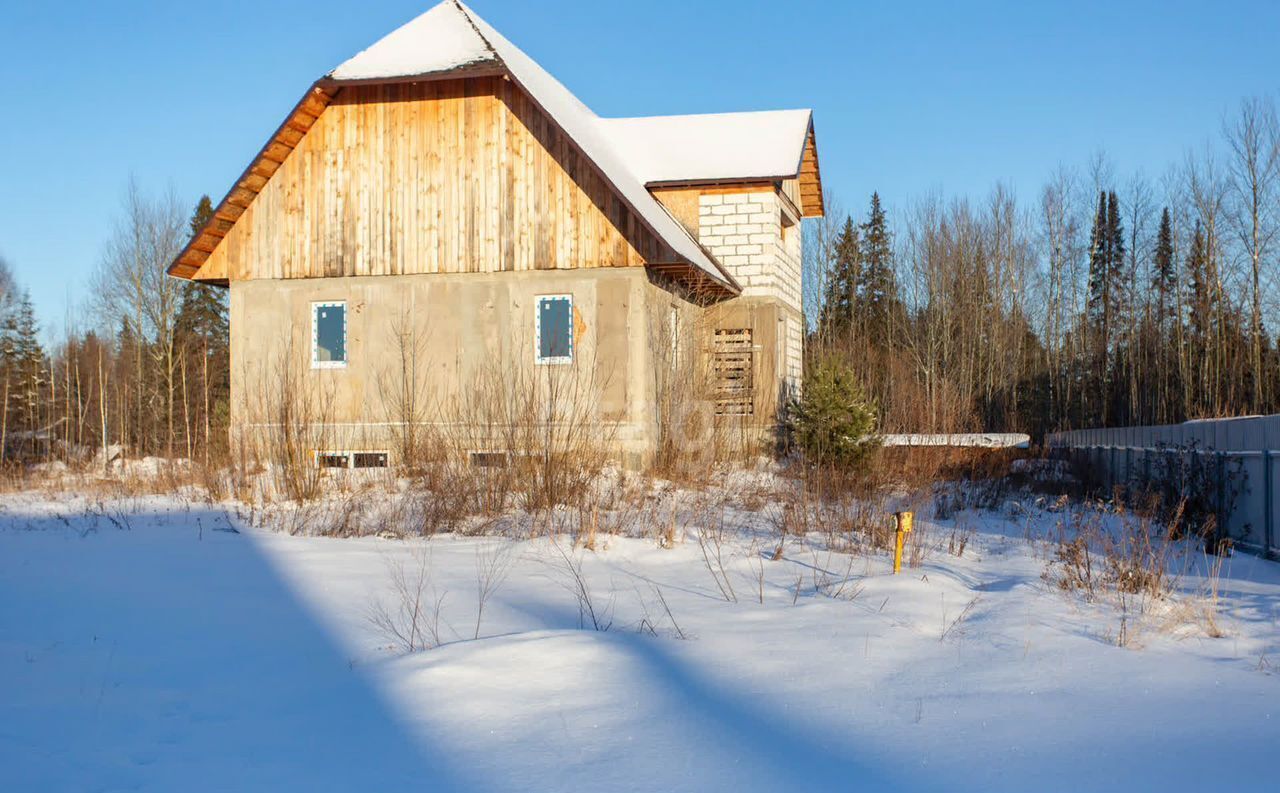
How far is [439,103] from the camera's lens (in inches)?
737

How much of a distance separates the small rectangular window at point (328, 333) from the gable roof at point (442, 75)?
7.45 ft

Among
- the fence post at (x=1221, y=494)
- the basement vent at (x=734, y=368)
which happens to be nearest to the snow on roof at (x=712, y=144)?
the basement vent at (x=734, y=368)

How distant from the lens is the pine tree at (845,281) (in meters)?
52.0

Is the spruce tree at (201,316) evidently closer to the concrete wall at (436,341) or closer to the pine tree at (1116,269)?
the concrete wall at (436,341)

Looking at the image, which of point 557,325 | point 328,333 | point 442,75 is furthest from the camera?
point 328,333

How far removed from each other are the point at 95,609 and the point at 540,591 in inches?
128

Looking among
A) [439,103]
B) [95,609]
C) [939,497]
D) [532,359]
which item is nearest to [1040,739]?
[95,609]

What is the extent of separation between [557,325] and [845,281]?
37627mm

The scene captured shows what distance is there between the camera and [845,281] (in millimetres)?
54062

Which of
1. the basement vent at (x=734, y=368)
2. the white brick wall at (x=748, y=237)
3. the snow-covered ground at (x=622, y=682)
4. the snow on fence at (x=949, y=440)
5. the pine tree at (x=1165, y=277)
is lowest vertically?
the snow-covered ground at (x=622, y=682)

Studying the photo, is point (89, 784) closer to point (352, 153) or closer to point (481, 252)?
point (481, 252)

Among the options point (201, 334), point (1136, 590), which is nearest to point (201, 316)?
point (201, 334)

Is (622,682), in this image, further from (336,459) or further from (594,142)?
(594,142)

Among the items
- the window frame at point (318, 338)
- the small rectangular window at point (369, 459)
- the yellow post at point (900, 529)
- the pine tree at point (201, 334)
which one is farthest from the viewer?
the pine tree at point (201, 334)
